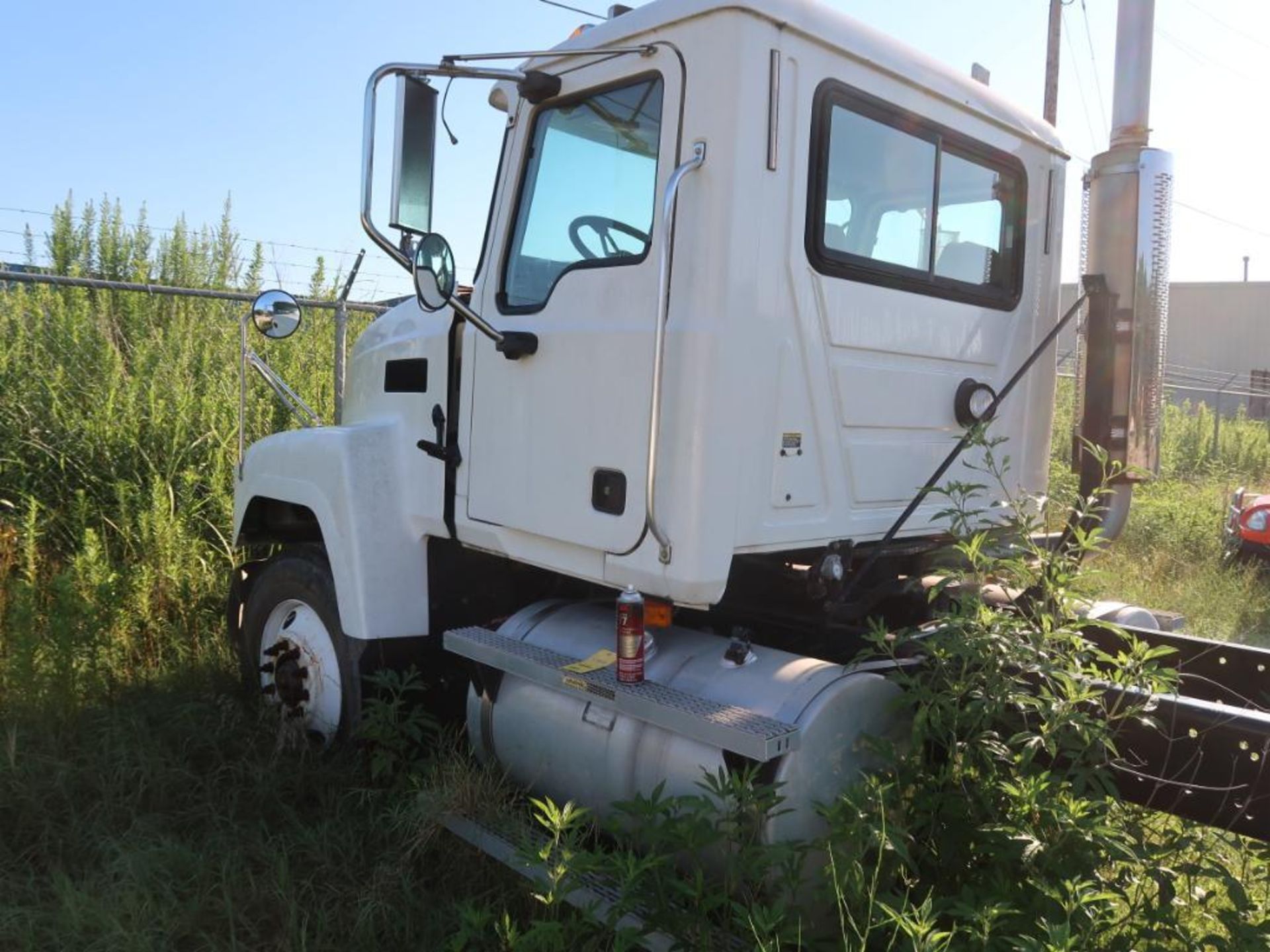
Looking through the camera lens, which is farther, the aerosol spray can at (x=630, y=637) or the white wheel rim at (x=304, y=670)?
the white wheel rim at (x=304, y=670)

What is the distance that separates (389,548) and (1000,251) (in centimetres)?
255

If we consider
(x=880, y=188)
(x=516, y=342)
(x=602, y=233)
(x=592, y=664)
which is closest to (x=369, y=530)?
(x=516, y=342)

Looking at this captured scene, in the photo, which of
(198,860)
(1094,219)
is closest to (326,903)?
(198,860)

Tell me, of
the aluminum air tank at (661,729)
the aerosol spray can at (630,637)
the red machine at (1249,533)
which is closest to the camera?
the aluminum air tank at (661,729)

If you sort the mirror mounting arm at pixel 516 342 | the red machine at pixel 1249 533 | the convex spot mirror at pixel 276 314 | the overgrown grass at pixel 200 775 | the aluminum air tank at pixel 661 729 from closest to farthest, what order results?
the overgrown grass at pixel 200 775
the aluminum air tank at pixel 661 729
the mirror mounting arm at pixel 516 342
the convex spot mirror at pixel 276 314
the red machine at pixel 1249 533

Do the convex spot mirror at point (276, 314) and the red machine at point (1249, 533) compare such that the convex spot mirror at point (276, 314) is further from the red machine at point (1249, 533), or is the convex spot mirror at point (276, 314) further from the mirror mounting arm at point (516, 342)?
the red machine at point (1249, 533)

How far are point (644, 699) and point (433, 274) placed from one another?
4.48 feet

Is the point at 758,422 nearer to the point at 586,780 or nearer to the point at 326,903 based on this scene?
the point at 586,780

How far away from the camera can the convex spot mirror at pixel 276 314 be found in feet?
13.8

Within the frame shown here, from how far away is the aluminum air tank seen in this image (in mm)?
2590

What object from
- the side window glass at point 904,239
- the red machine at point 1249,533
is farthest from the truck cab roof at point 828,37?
the red machine at point 1249,533

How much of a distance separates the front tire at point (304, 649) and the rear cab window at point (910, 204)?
7.43 feet

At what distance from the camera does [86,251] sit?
851 cm

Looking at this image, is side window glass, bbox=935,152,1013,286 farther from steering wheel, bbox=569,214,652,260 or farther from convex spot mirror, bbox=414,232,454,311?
convex spot mirror, bbox=414,232,454,311
